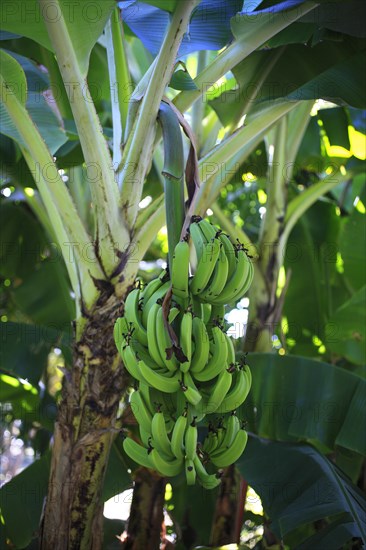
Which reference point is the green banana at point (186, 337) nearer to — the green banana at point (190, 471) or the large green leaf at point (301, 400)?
the green banana at point (190, 471)

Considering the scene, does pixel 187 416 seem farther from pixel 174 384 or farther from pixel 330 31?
pixel 330 31

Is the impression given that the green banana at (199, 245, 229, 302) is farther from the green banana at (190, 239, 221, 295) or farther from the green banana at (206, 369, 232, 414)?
the green banana at (206, 369, 232, 414)

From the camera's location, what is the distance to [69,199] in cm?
144

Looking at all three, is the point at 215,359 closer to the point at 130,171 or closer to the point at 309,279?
the point at 130,171

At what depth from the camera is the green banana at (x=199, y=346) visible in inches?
39.6

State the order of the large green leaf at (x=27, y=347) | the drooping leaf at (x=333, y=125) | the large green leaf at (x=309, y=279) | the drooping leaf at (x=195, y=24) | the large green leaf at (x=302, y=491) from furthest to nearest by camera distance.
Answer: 1. the large green leaf at (x=309, y=279)
2. the drooping leaf at (x=333, y=125)
3. the large green leaf at (x=27, y=347)
4. the drooping leaf at (x=195, y=24)
5. the large green leaf at (x=302, y=491)

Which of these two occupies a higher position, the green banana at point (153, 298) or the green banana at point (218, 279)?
the green banana at point (218, 279)

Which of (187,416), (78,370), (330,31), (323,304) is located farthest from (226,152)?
(323,304)

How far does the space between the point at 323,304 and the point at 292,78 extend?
1001 millimetres

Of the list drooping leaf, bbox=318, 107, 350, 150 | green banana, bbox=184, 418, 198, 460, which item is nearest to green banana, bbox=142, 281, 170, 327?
green banana, bbox=184, 418, 198, 460

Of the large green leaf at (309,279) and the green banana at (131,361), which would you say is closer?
the green banana at (131,361)

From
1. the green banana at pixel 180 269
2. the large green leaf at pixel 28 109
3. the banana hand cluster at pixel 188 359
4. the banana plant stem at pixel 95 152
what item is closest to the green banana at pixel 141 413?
the banana hand cluster at pixel 188 359

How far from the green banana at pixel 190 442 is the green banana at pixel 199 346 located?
99 millimetres

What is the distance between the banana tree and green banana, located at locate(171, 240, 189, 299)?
0.27 ft
